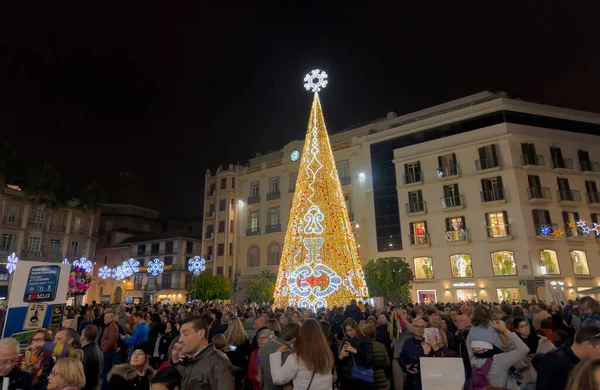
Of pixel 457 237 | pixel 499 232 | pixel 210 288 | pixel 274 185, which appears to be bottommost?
pixel 210 288

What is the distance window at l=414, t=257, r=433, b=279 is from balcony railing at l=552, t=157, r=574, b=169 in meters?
11.1

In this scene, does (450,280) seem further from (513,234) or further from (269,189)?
(269,189)

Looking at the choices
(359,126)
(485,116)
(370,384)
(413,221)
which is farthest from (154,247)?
(370,384)

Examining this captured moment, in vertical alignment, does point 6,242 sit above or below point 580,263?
above

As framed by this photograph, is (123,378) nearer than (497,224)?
Yes

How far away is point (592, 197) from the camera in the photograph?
26.0 meters

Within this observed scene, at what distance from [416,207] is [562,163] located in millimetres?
10611

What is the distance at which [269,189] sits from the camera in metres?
38.2

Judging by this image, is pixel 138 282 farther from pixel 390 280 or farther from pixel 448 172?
pixel 448 172

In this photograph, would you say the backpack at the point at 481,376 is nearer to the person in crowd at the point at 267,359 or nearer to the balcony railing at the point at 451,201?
the person in crowd at the point at 267,359

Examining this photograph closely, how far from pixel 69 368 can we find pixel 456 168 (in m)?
28.3

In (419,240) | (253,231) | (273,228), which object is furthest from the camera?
(253,231)

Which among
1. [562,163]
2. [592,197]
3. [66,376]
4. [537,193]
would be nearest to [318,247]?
[66,376]

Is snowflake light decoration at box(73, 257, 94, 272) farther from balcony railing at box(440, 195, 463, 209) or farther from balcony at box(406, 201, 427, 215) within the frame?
balcony railing at box(440, 195, 463, 209)
